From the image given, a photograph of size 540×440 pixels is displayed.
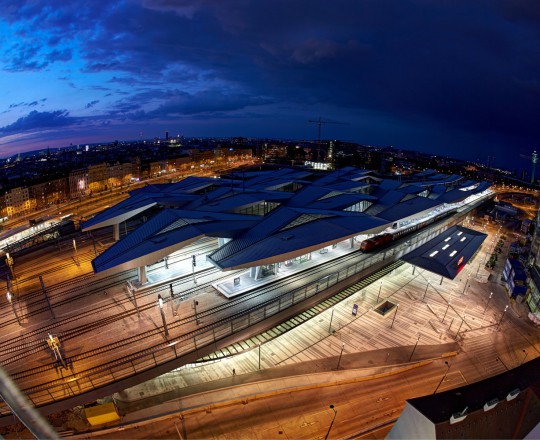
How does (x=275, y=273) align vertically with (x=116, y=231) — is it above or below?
below

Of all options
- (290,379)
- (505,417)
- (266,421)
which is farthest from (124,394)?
(505,417)

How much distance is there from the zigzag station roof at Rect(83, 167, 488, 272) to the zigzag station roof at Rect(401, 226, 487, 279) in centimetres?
416

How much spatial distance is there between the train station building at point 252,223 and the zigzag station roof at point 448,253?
159 centimetres

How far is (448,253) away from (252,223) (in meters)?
21.0

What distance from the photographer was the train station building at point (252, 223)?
21219 millimetres

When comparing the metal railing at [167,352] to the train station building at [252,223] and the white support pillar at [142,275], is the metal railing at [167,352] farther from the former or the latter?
the white support pillar at [142,275]

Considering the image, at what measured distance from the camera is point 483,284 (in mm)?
31344

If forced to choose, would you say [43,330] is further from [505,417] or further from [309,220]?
[505,417]

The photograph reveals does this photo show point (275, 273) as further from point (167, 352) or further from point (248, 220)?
point (167, 352)

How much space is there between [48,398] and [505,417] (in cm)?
1876

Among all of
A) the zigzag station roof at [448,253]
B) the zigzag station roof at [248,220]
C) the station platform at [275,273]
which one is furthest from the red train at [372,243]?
the zigzag station roof at [448,253]

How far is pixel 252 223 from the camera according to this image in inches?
1052

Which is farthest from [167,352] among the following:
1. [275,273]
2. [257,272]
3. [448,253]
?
[448,253]

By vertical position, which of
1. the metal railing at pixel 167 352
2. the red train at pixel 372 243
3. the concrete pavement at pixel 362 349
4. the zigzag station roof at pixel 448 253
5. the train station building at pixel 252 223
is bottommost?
the concrete pavement at pixel 362 349
